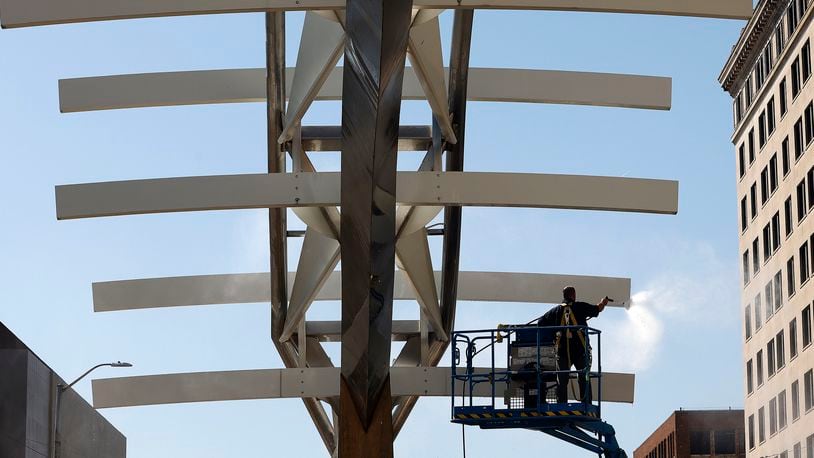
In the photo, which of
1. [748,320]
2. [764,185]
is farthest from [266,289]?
[748,320]

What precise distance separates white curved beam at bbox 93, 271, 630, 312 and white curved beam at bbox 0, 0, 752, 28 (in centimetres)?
817

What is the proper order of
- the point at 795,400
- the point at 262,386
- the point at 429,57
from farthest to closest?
the point at 795,400
the point at 262,386
the point at 429,57

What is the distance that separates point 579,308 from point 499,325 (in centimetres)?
108

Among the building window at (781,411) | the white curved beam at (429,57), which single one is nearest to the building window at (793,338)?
the building window at (781,411)

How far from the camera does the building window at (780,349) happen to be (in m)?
68.0

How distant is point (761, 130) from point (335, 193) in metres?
61.7

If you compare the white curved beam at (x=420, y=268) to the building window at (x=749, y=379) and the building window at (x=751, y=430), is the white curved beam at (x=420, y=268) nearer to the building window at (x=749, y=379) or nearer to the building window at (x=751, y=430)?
the building window at (x=749, y=379)

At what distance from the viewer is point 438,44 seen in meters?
17.3

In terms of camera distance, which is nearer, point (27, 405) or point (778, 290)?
point (27, 405)

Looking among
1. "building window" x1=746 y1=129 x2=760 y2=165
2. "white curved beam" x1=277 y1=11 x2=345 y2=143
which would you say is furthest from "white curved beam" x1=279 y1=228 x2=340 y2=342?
"building window" x1=746 y1=129 x2=760 y2=165

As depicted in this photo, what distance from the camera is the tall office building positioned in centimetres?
6456

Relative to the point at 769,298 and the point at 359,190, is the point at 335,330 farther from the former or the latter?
the point at 769,298

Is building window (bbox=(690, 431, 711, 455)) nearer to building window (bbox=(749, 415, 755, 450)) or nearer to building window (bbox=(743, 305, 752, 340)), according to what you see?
building window (bbox=(743, 305, 752, 340))

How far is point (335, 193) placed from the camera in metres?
16.5
